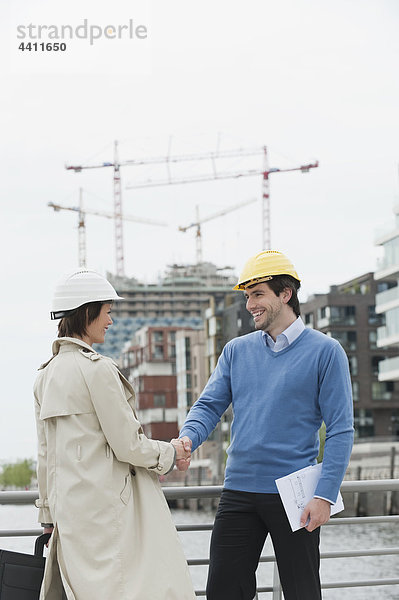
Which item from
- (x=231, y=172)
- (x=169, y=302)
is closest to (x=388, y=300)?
(x=231, y=172)

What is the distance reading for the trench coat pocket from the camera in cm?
272

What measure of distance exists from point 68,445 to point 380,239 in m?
50.2

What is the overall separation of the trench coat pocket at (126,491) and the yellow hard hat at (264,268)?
0.75 meters

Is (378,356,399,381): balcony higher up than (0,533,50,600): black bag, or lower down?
higher up

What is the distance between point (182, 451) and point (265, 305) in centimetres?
54

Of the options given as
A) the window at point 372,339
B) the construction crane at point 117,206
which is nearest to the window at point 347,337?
the window at point 372,339

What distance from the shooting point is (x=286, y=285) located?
3.17m

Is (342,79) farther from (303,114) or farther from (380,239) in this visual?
(380,239)

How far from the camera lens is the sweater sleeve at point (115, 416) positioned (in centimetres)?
268

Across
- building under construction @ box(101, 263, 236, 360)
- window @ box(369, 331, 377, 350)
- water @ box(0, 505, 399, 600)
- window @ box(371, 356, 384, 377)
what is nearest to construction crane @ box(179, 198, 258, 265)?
building under construction @ box(101, 263, 236, 360)

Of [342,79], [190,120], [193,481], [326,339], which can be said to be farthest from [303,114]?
[326,339]

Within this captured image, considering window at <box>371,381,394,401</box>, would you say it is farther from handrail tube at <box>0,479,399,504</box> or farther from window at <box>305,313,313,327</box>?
handrail tube at <box>0,479,399,504</box>

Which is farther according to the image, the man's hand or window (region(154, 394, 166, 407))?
window (region(154, 394, 166, 407))

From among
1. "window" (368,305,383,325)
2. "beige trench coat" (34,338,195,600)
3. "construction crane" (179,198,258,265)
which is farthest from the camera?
"construction crane" (179,198,258,265)
